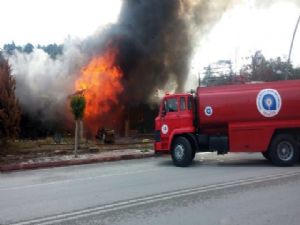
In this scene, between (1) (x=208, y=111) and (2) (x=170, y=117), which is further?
(2) (x=170, y=117)

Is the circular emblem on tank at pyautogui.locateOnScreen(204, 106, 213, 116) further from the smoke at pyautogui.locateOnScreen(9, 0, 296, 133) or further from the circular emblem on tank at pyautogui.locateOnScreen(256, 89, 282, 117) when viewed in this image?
the smoke at pyautogui.locateOnScreen(9, 0, 296, 133)

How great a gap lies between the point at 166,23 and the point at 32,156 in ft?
46.7

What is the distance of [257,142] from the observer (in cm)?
1548

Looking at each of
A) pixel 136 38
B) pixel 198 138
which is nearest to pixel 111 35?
pixel 136 38

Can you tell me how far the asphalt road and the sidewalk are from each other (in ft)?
4.86

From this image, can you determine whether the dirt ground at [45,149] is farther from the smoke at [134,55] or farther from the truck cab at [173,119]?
the truck cab at [173,119]

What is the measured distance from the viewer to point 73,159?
1814cm

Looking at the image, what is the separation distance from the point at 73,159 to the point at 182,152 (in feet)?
15.2

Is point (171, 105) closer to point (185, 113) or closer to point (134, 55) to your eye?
point (185, 113)

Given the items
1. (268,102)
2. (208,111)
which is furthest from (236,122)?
(268,102)

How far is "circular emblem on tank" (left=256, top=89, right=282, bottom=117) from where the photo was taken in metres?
15.4

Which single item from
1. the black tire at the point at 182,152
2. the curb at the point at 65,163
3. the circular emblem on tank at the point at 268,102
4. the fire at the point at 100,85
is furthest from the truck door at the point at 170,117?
the fire at the point at 100,85

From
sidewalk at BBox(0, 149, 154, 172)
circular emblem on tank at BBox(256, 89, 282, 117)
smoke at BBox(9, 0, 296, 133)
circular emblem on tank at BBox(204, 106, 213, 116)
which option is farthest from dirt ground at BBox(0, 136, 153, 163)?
circular emblem on tank at BBox(256, 89, 282, 117)

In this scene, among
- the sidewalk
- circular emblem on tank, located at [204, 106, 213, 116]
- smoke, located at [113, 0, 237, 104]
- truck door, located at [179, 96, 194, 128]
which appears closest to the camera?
circular emblem on tank, located at [204, 106, 213, 116]
